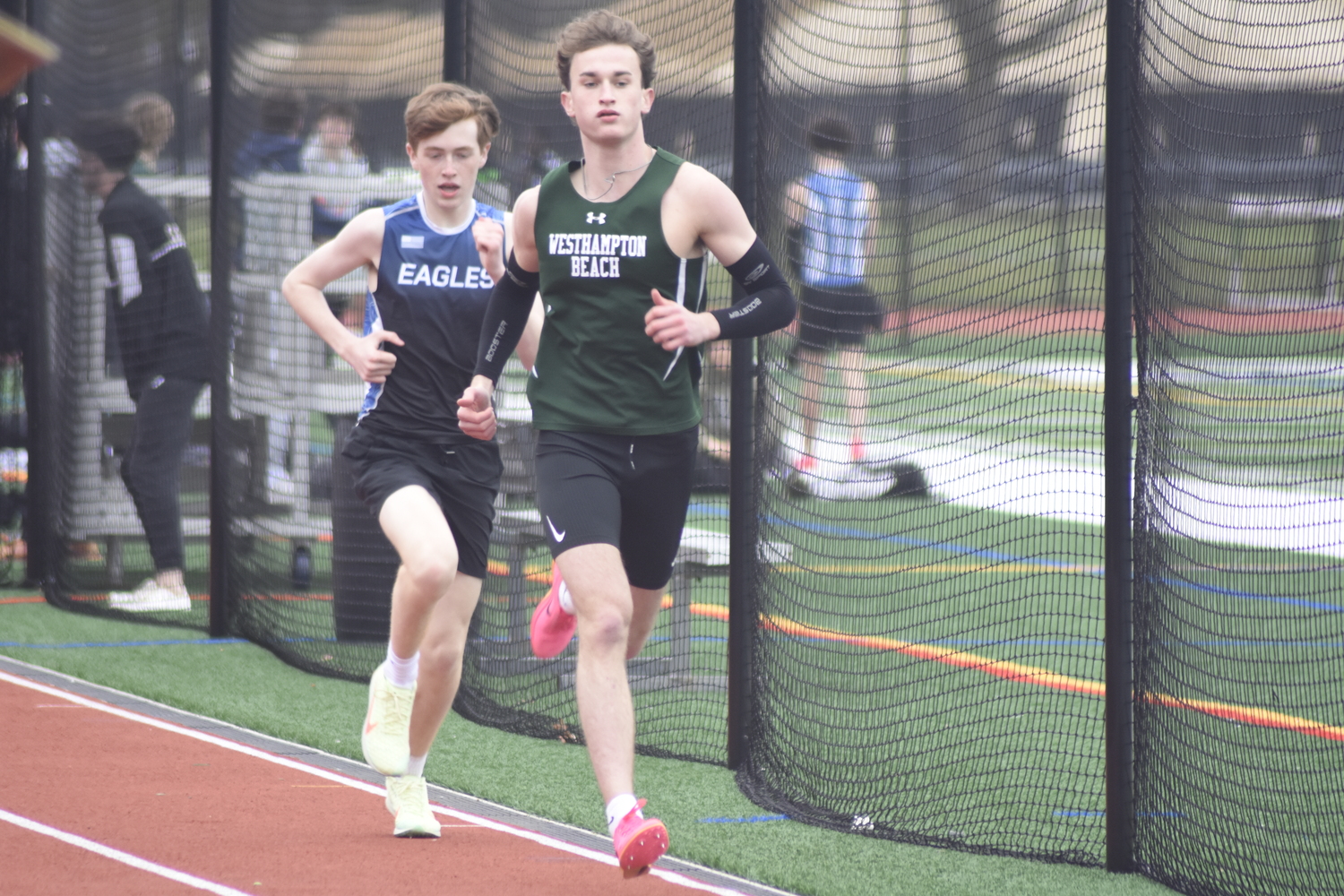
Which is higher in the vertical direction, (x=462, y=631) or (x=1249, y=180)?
(x=1249, y=180)

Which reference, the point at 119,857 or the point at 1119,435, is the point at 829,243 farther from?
the point at 119,857

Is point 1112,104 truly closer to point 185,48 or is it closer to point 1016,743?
point 1016,743

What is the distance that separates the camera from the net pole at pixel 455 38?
752 centimetres

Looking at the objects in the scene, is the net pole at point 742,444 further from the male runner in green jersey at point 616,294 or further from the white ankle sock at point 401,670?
the white ankle sock at point 401,670

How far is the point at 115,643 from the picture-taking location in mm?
8930

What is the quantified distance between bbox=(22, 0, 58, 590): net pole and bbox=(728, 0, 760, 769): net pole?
5679 millimetres

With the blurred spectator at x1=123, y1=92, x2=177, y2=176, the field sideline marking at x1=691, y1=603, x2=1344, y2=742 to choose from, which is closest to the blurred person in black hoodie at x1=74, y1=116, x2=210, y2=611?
the blurred spectator at x1=123, y1=92, x2=177, y2=176

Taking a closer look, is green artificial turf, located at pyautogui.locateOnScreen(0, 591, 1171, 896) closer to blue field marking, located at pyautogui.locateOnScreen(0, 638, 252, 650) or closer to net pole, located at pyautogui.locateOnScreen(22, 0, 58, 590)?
blue field marking, located at pyautogui.locateOnScreen(0, 638, 252, 650)

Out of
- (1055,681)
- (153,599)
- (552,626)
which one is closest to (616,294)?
(552,626)

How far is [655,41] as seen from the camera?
686cm

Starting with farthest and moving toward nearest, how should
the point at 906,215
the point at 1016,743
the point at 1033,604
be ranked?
the point at 1033,604 → the point at 1016,743 → the point at 906,215

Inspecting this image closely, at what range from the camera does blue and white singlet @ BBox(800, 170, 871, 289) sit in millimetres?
6543

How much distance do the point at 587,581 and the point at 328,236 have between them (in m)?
5.44

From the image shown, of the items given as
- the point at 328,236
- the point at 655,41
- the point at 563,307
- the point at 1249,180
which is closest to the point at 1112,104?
the point at 1249,180
